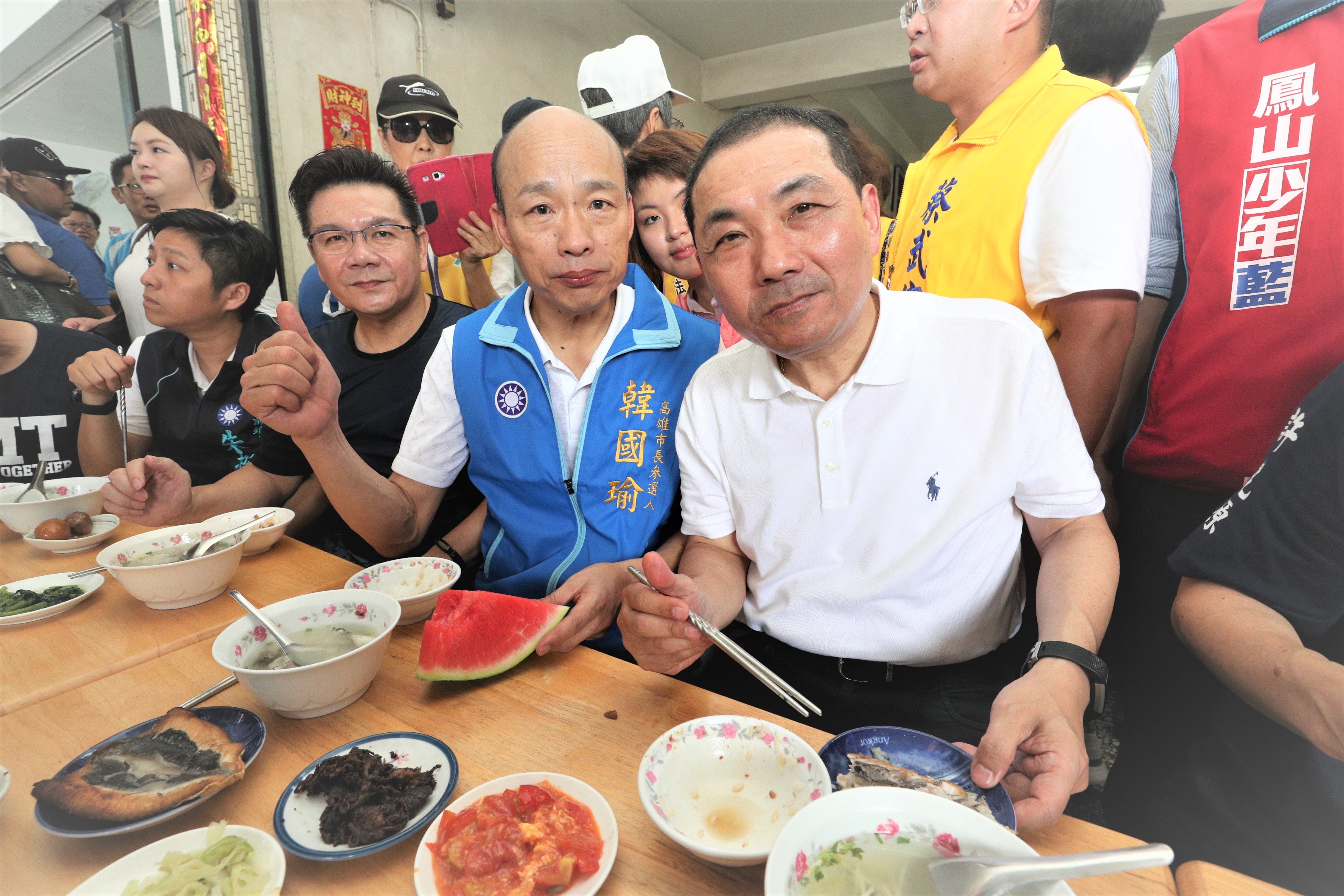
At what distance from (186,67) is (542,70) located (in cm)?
299

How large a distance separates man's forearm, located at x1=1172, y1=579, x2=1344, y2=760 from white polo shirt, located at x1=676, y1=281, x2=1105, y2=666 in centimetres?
25

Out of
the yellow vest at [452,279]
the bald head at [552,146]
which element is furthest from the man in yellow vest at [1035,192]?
the yellow vest at [452,279]

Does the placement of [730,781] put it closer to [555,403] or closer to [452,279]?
[555,403]

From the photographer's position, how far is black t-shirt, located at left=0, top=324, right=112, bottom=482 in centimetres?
216

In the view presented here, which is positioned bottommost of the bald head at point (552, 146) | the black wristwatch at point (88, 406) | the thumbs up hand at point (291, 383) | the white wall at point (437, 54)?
the black wristwatch at point (88, 406)

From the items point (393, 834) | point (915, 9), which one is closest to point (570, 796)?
point (393, 834)

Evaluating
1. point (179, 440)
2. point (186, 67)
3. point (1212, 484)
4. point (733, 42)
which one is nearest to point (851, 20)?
point (733, 42)

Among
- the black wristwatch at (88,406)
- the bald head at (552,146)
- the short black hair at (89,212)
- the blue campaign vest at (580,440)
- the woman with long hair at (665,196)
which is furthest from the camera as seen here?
the short black hair at (89,212)

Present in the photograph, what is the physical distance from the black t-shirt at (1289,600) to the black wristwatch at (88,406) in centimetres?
356

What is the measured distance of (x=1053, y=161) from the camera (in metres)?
1.52

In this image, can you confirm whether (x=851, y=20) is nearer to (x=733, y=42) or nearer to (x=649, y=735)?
(x=733, y=42)

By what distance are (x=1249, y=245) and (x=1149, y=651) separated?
1.05 meters

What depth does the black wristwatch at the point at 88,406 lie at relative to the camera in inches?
92.3

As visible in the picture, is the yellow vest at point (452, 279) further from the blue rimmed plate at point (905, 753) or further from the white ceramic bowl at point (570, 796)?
the blue rimmed plate at point (905, 753)
